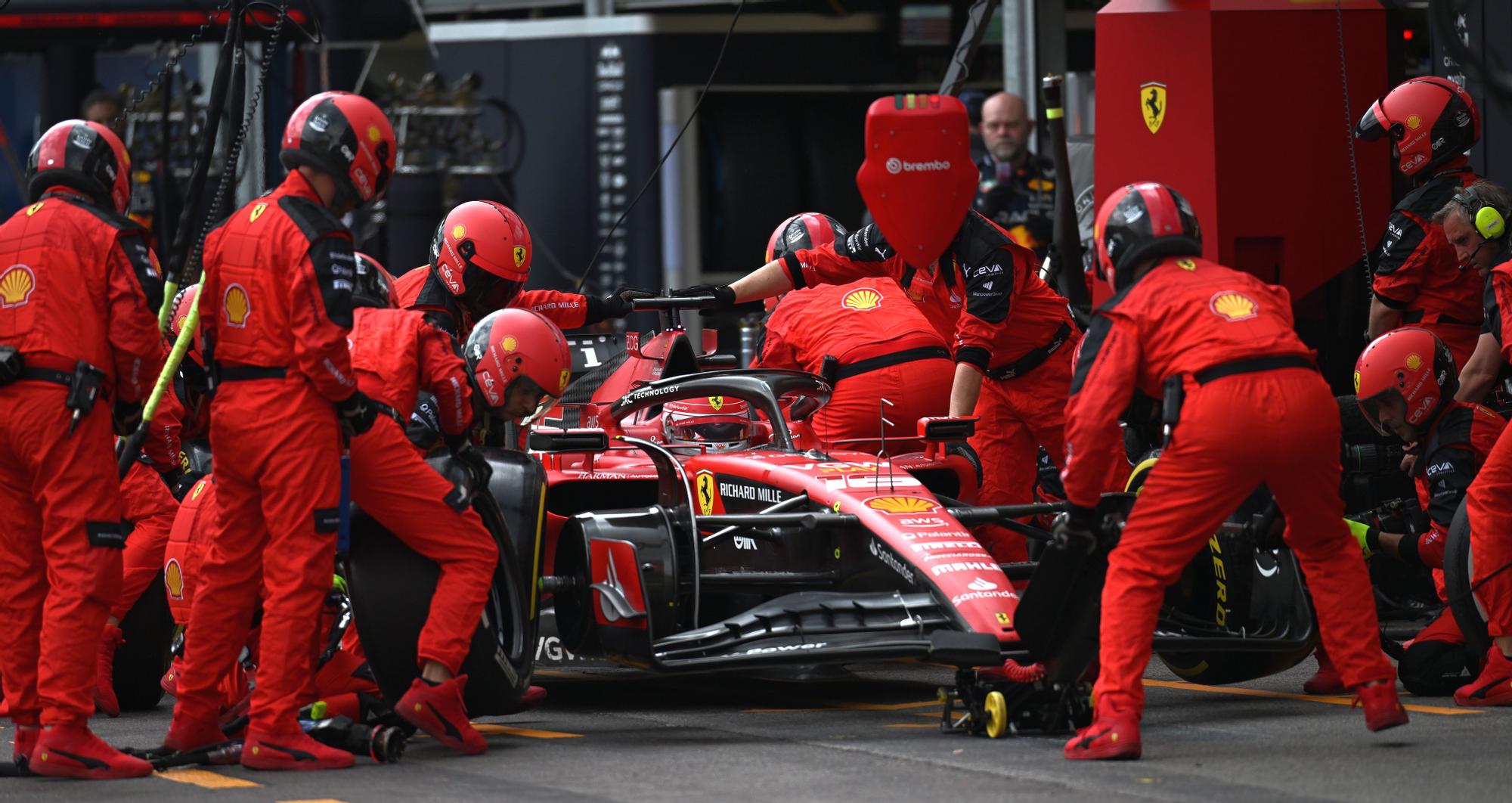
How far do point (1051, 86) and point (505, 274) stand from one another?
369 cm

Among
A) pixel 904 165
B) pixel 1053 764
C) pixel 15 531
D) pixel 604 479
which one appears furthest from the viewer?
pixel 904 165

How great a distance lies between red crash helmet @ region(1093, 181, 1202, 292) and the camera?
7.24m

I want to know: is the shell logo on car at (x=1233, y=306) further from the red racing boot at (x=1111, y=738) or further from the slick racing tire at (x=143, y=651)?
the slick racing tire at (x=143, y=651)

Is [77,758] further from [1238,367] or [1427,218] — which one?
[1427,218]

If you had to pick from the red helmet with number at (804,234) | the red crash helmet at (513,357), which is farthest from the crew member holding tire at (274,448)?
the red helmet with number at (804,234)

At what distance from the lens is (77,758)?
700 cm

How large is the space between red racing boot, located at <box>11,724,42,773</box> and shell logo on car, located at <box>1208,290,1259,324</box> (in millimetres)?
3907

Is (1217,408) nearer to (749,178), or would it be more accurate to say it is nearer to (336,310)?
(336,310)

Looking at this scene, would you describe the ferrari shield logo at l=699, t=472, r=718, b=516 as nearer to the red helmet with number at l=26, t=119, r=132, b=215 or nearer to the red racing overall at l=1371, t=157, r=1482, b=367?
the red helmet with number at l=26, t=119, r=132, b=215

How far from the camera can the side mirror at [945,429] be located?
28.0 ft

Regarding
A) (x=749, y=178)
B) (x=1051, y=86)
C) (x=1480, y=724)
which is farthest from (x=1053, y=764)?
(x=749, y=178)

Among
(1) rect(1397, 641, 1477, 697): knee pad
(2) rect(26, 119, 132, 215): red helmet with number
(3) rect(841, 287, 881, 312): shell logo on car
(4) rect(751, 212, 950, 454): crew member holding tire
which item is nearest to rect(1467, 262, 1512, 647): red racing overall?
(1) rect(1397, 641, 1477, 697): knee pad

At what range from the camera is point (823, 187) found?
18.4 metres

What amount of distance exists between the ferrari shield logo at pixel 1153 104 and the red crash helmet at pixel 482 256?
3.78 m
